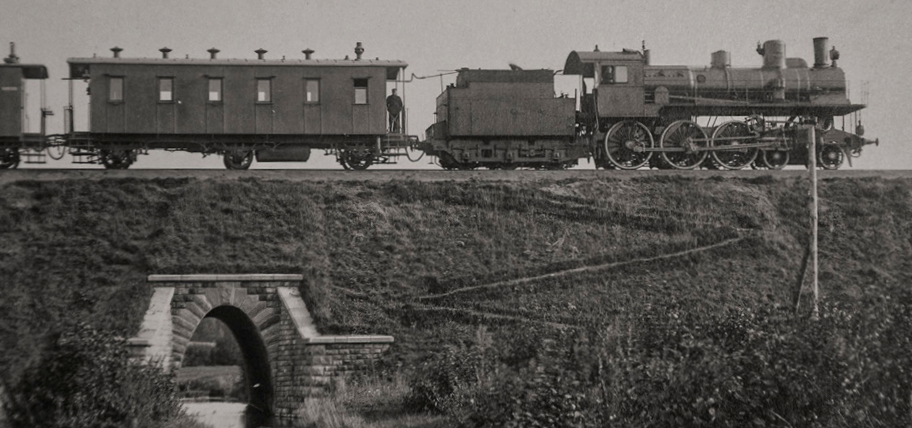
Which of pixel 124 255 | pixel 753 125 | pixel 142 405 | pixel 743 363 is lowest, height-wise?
pixel 142 405

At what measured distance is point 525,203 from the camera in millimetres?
22688

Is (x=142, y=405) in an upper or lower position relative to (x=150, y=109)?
lower

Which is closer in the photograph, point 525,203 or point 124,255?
point 124,255

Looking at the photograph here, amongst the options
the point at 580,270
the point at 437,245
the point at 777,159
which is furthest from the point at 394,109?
the point at 777,159

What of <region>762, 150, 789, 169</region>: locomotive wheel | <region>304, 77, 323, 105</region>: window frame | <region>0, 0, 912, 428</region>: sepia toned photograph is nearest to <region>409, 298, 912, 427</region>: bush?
<region>0, 0, 912, 428</region>: sepia toned photograph

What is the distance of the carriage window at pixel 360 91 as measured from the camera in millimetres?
24953

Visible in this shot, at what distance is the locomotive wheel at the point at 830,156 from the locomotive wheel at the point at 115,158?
18090mm

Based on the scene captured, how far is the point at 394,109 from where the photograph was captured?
25.6 meters

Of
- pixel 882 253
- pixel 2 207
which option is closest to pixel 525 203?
pixel 882 253

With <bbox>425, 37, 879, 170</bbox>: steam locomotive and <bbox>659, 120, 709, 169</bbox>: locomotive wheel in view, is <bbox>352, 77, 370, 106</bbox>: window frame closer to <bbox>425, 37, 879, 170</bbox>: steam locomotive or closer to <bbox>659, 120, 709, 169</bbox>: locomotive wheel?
<bbox>425, 37, 879, 170</bbox>: steam locomotive

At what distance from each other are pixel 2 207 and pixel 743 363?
16.0 meters

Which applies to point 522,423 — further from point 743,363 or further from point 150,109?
point 150,109

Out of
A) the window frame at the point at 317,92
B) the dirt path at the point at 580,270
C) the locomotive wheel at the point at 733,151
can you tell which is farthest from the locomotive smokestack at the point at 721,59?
the window frame at the point at 317,92

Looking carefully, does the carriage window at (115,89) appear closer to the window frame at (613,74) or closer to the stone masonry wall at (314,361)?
the stone masonry wall at (314,361)
